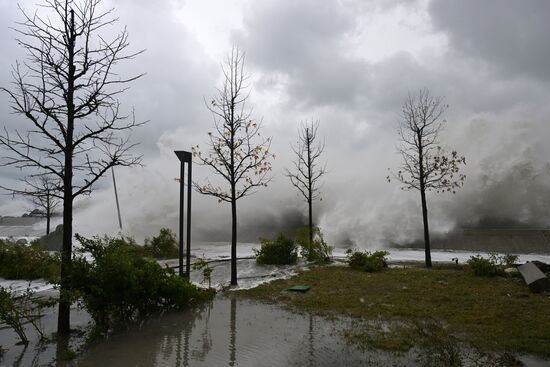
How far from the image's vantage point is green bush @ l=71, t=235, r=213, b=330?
5.95 m

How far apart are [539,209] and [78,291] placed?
19.1 metres

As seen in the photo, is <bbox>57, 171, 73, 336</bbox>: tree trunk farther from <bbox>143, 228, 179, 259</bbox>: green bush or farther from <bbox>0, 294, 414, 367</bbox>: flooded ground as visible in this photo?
<bbox>143, 228, 179, 259</bbox>: green bush

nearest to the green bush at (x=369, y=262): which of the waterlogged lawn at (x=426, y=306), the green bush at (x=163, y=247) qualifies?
the waterlogged lawn at (x=426, y=306)

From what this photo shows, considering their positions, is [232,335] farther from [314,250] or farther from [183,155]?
[314,250]

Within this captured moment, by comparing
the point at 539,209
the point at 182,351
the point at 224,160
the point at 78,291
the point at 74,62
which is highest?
the point at 74,62

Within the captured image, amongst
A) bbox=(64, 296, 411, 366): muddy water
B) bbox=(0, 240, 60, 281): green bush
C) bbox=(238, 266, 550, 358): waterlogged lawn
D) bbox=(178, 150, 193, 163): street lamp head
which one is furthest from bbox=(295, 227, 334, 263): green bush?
bbox=(0, 240, 60, 281): green bush

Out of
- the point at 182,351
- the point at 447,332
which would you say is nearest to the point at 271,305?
the point at 182,351

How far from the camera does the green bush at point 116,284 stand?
595 centimetres

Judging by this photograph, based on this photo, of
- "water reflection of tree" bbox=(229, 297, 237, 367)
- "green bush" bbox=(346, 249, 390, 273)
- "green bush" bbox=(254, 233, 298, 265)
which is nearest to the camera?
"water reflection of tree" bbox=(229, 297, 237, 367)

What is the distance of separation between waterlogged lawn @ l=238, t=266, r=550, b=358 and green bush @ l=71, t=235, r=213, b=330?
2462mm

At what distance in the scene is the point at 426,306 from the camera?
286 inches

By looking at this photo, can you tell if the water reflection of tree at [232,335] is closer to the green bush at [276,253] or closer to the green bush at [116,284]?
the green bush at [116,284]

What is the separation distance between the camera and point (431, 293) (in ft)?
27.3

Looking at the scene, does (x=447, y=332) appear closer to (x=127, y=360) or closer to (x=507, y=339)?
(x=507, y=339)
